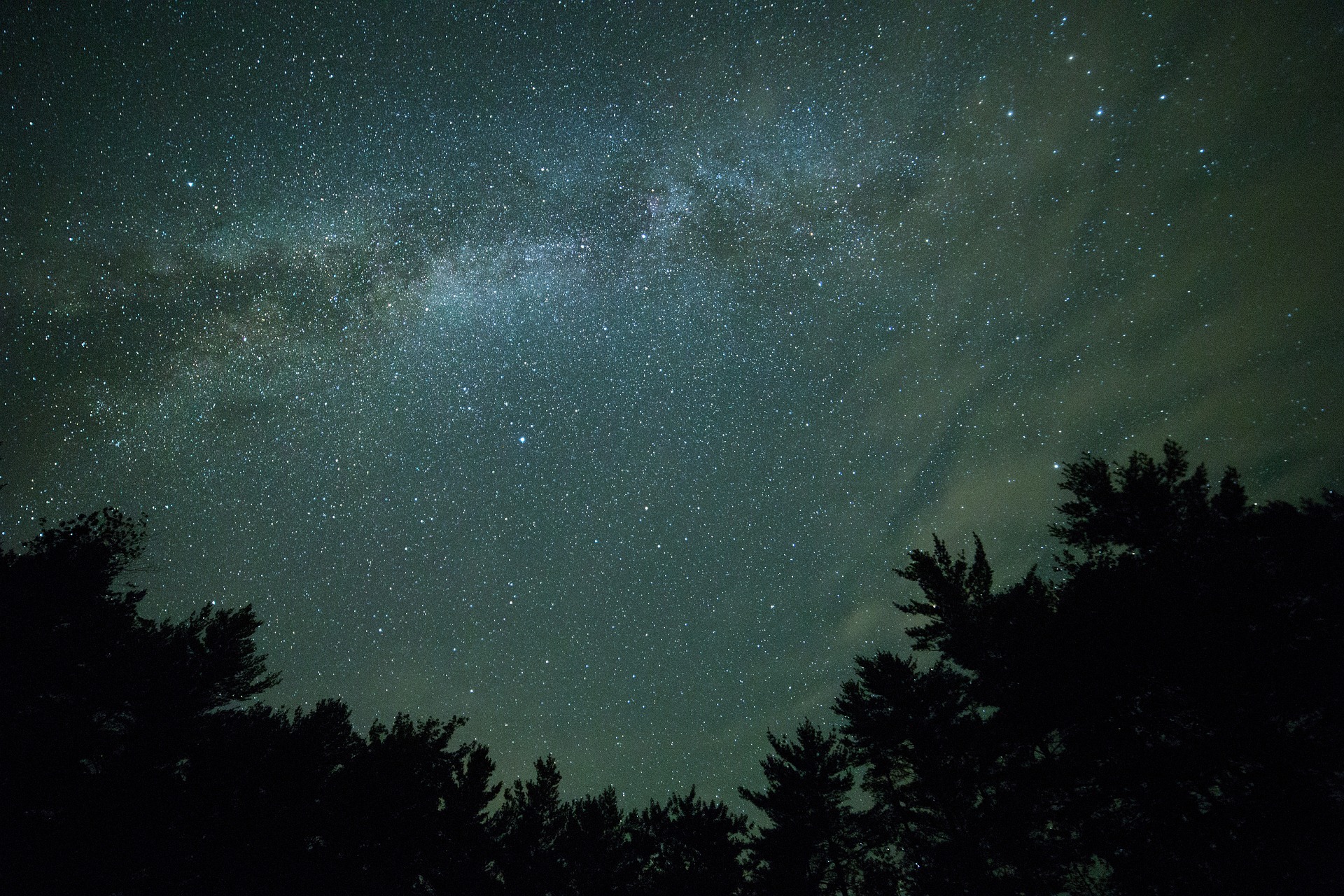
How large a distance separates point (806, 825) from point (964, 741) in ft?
22.1

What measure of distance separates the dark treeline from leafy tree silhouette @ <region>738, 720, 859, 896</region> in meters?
0.24

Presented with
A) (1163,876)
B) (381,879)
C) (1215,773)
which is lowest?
(1163,876)

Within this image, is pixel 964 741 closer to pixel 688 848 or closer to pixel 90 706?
pixel 688 848

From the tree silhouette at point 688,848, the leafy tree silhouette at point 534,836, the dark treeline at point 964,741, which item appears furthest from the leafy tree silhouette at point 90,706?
the tree silhouette at point 688,848

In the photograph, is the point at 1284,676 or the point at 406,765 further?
the point at 406,765

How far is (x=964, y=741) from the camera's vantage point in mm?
15172

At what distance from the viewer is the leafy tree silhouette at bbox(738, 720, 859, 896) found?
17719 millimetres

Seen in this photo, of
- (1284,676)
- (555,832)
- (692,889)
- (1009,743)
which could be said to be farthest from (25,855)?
(1284,676)

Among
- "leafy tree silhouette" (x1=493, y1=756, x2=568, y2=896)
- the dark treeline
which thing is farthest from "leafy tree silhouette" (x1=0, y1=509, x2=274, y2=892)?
"leafy tree silhouette" (x1=493, y1=756, x2=568, y2=896)

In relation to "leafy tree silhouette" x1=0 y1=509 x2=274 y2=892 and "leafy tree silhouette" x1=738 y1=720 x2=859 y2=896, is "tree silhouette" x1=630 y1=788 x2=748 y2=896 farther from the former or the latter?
"leafy tree silhouette" x1=0 y1=509 x2=274 y2=892

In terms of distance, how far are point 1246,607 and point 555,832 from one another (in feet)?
73.0

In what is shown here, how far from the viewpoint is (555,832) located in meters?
20.2

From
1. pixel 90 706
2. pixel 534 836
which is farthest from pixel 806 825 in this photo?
pixel 90 706

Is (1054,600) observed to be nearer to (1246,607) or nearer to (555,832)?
(1246,607)
